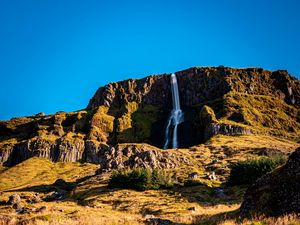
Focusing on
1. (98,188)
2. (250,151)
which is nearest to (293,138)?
(250,151)

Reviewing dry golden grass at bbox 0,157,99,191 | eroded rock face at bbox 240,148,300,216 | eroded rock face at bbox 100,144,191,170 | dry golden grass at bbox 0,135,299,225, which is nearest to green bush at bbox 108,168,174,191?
dry golden grass at bbox 0,135,299,225

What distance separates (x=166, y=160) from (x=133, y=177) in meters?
39.3

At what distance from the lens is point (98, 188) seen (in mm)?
83000

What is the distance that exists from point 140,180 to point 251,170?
27469 mm

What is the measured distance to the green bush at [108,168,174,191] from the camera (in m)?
80.0

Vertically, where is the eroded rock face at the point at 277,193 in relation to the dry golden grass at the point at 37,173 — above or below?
below

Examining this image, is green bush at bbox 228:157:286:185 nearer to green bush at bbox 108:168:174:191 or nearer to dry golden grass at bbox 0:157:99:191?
green bush at bbox 108:168:174:191

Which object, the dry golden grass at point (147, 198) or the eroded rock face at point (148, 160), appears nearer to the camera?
the dry golden grass at point (147, 198)

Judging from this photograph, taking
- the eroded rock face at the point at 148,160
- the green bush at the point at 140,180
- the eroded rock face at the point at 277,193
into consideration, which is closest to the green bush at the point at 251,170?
the green bush at the point at 140,180

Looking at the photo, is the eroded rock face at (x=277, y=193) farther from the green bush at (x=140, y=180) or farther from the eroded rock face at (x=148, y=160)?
the eroded rock face at (x=148, y=160)

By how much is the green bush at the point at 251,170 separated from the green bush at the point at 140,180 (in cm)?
1627

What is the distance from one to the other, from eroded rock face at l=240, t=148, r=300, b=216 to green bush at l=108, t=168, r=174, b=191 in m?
53.7

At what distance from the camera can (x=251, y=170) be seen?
274ft

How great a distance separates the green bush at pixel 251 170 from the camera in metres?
81.8
